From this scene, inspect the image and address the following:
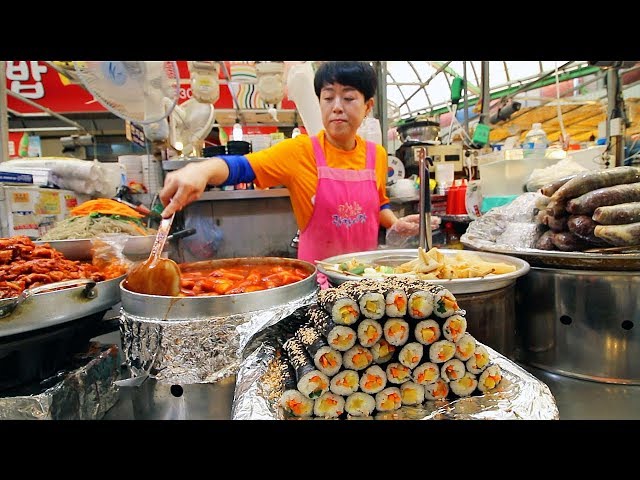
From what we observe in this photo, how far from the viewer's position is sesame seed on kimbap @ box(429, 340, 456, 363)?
921 mm

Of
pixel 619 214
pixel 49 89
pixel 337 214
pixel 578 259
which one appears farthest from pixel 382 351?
pixel 49 89

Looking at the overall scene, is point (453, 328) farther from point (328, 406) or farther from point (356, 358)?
point (328, 406)

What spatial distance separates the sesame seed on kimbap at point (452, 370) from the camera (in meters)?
0.94

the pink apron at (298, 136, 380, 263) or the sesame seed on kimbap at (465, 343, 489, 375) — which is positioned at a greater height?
the pink apron at (298, 136, 380, 263)

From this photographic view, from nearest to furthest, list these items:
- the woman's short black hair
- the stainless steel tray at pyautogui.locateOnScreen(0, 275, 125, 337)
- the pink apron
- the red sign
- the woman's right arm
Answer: the stainless steel tray at pyautogui.locateOnScreen(0, 275, 125, 337) < the woman's right arm < the woman's short black hair < the pink apron < the red sign

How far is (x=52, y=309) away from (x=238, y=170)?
114 cm

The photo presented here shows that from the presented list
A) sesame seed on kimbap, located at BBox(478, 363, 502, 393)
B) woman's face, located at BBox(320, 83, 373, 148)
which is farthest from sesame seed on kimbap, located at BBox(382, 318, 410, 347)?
woman's face, located at BBox(320, 83, 373, 148)

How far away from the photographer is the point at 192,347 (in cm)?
110

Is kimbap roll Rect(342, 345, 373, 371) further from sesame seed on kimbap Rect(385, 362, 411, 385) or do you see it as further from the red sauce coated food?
the red sauce coated food

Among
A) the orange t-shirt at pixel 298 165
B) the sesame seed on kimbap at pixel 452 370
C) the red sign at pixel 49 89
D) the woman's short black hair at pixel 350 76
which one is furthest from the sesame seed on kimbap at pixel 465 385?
the red sign at pixel 49 89

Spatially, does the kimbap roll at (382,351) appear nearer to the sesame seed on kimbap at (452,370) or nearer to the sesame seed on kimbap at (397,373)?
the sesame seed on kimbap at (397,373)

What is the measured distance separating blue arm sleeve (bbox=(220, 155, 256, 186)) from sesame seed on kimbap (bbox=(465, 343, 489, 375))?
1.44 m

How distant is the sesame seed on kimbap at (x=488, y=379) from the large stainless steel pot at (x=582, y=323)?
23.1 inches
